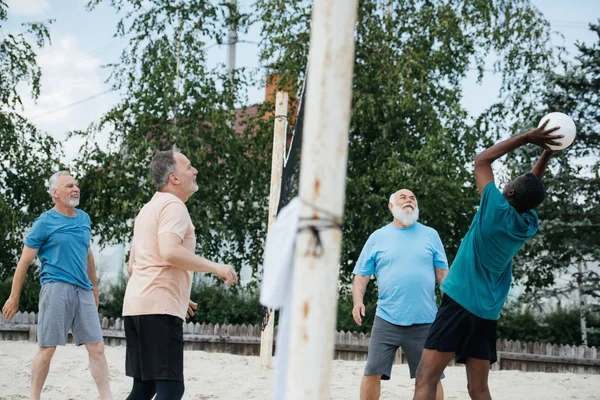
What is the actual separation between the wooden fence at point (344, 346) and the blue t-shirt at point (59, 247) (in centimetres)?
602

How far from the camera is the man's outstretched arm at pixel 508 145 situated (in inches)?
161

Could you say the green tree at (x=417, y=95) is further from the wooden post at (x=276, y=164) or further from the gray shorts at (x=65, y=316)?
the gray shorts at (x=65, y=316)

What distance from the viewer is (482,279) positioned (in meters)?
4.45

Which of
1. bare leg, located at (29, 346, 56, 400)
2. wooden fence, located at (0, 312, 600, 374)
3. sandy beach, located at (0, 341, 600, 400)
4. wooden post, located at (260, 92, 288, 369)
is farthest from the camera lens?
wooden fence, located at (0, 312, 600, 374)

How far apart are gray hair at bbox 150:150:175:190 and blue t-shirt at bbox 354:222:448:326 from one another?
2.13m

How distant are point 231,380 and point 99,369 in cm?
287

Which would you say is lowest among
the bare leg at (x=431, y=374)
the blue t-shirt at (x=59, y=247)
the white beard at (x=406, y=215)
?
the bare leg at (x=431, y=374)

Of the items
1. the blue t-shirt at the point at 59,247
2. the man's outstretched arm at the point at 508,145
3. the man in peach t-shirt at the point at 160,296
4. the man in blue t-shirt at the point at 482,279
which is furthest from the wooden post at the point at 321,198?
the blue t-shirt at the point at 59,247

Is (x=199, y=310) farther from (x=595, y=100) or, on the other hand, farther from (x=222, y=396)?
(x=595, y=100)

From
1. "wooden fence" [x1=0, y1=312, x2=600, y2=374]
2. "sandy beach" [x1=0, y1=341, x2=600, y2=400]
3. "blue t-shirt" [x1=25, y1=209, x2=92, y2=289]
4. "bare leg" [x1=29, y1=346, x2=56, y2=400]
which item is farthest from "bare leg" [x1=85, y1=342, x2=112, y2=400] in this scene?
"wooden fence" [x1=0, y1=312, x2=600, y2=374]

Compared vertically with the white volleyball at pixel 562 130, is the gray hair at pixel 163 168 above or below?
below

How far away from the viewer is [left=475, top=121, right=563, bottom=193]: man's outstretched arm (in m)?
4.08

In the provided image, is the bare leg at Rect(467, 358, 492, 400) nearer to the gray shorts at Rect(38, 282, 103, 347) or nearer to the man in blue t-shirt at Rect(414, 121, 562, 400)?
the man in blue t-shirt at Rect(414, 121, 562, 400)

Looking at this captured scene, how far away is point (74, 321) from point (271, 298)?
3929mm
